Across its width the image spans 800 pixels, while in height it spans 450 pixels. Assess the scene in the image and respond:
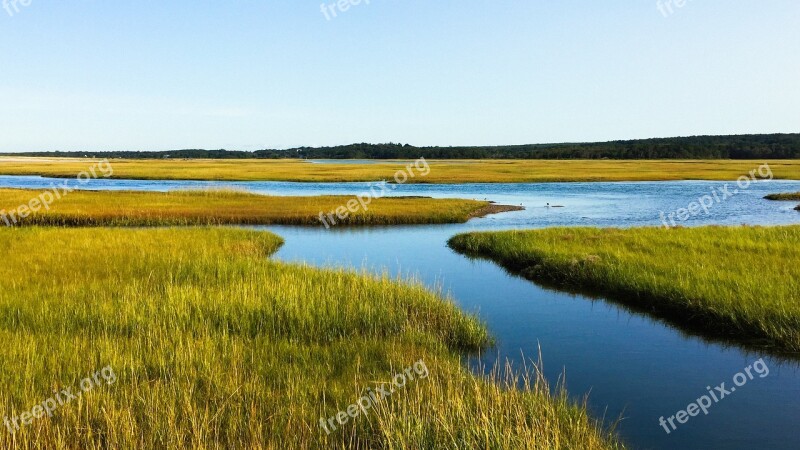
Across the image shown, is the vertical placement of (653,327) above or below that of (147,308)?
below

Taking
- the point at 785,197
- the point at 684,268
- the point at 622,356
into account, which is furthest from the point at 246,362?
the point at 785,197

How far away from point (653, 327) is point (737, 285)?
2430mm

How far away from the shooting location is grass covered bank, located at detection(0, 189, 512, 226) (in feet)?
105

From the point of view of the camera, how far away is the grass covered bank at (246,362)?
6.23 meters

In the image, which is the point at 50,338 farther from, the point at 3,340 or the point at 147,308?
the point at 147,308

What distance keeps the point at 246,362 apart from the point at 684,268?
12.7 meters

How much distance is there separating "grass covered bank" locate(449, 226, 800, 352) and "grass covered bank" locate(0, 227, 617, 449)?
17.9 ft

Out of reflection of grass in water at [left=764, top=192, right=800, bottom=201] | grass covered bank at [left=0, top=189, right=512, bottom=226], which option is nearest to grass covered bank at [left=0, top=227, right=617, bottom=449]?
grass covered bank at [left=0, top=189, right=512, bottom=226]

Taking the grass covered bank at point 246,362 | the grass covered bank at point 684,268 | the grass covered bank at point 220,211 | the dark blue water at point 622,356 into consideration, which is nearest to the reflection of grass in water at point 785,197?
the grass covered bank at point 220,211

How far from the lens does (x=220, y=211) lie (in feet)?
116

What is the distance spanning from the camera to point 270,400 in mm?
7148

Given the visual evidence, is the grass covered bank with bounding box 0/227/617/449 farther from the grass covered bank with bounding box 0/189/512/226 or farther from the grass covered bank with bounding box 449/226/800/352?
the grass covered bank with bounding box 0/189/512/226

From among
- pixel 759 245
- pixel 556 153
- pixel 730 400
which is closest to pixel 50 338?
pixel 730 400

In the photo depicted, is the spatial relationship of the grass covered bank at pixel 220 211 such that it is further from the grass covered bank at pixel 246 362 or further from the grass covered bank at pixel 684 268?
the grass covered bank at pixel 246 362
